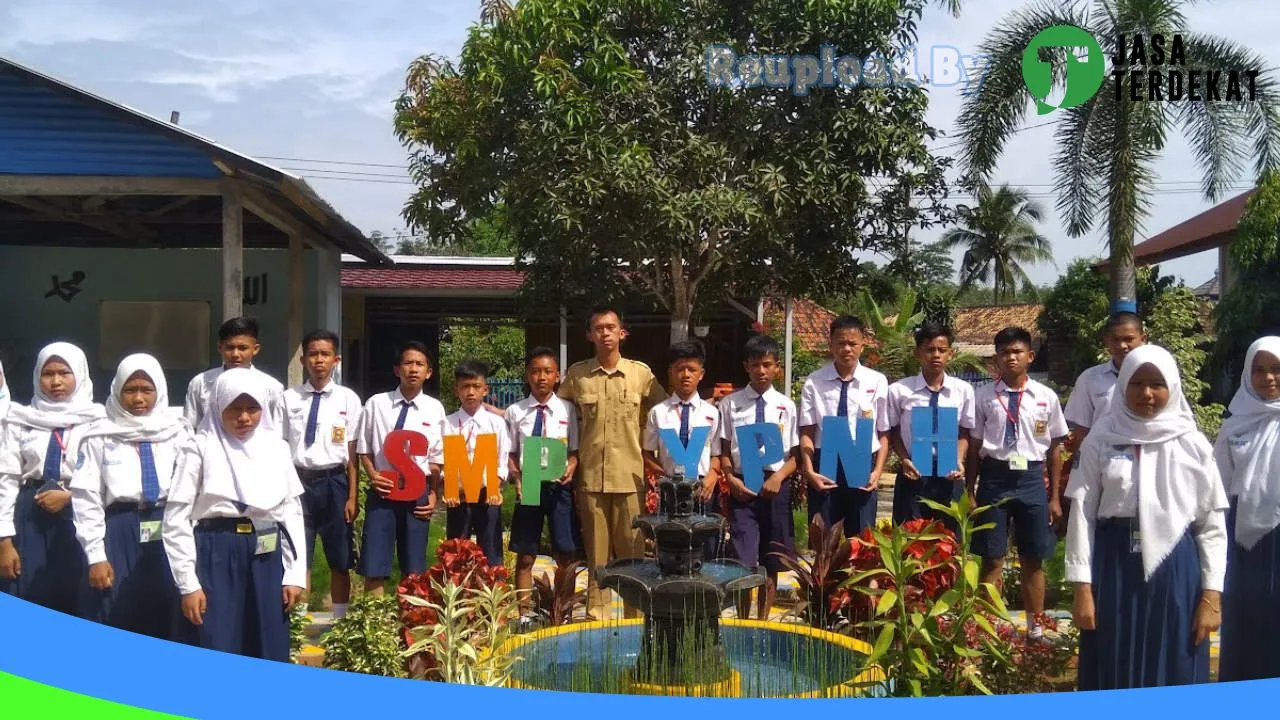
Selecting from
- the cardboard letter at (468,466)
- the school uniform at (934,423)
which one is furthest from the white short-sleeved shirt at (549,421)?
the school uniform at (934,423)

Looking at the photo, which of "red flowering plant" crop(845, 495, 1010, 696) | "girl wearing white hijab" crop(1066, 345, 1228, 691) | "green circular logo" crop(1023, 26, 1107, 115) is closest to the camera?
"girl wearing white hijab" crop(1066, 345, 1228, 691)

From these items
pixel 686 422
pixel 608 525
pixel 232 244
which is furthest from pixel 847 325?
pixel 232 244

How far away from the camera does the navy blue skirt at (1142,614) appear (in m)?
3.50

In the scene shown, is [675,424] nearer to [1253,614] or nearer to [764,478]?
[764,478]

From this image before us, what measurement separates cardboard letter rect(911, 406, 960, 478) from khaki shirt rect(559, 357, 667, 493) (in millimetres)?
1397

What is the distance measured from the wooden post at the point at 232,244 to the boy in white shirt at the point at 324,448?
11.4 ft

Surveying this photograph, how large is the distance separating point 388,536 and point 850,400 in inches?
97.7

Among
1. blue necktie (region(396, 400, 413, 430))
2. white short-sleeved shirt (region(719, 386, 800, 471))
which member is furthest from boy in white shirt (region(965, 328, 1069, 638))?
blue necktie (region(396, 400, 413, 430))

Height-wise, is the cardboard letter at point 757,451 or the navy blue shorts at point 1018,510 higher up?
the cardboard letter at point 757,451

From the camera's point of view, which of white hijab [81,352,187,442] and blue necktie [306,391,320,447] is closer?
white hijab [81,352,187,442]

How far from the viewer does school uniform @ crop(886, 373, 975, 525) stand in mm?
5527

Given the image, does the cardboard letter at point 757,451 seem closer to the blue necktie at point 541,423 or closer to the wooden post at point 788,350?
the blue necktie at point 541,423

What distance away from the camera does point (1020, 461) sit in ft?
17.8

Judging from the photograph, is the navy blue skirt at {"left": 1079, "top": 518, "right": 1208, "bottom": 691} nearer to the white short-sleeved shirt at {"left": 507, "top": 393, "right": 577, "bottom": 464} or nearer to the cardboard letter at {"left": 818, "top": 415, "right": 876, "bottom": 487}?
the cardboard letter at {"left": 818, "top": 415, "right": 876, "bottom": 487}
